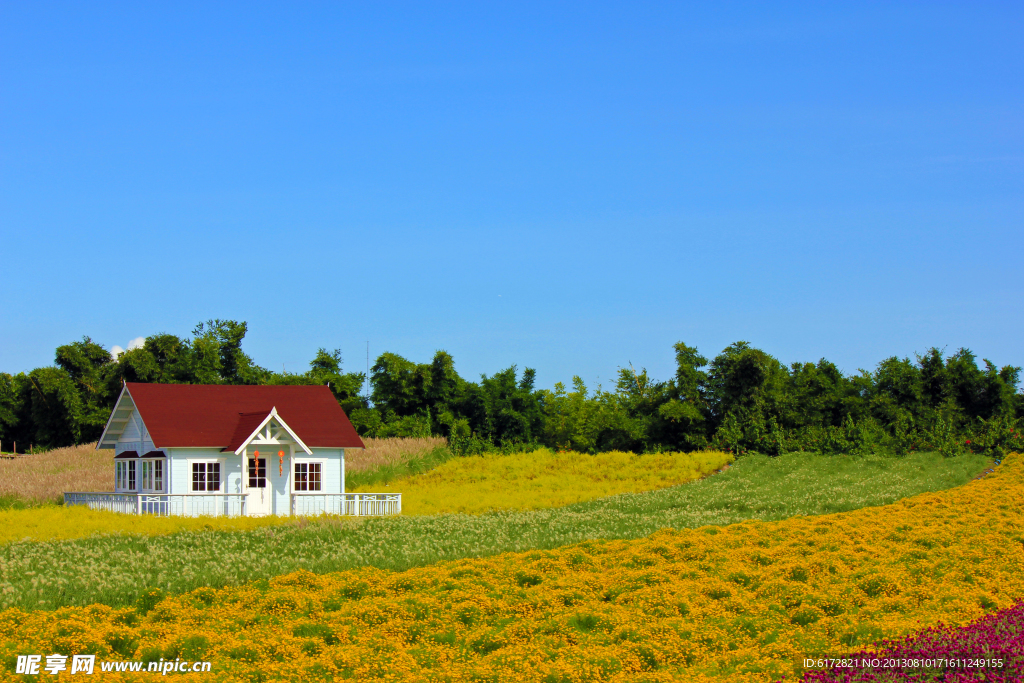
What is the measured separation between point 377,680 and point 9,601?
6984mm

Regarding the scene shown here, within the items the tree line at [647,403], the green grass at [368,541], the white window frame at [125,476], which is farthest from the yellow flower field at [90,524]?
the tree line at [647,403]

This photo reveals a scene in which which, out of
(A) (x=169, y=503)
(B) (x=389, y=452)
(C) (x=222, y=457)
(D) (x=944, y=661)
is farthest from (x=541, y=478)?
(D) (x=944, y=661)

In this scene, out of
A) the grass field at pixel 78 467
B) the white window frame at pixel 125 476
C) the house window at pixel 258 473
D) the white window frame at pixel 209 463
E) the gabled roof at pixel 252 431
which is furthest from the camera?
the grass field at pixel 78 467

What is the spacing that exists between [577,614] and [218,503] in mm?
18173

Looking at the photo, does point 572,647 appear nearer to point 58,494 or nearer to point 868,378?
point 58,494

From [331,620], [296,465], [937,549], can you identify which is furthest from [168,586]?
[296,465]

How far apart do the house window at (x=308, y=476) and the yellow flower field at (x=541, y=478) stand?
3.01 metres

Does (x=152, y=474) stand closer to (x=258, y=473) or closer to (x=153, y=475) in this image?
(x=153, y=475)

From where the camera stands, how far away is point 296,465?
29.2 meters

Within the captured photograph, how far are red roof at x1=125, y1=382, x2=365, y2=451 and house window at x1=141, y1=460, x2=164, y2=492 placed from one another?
1367 millimetres

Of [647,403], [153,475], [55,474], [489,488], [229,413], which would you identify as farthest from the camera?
[647,403]

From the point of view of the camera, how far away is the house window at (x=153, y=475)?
28.2m

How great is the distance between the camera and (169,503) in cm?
2539

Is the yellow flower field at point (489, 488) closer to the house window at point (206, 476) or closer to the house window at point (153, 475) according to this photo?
the house window at point (153, 475)
